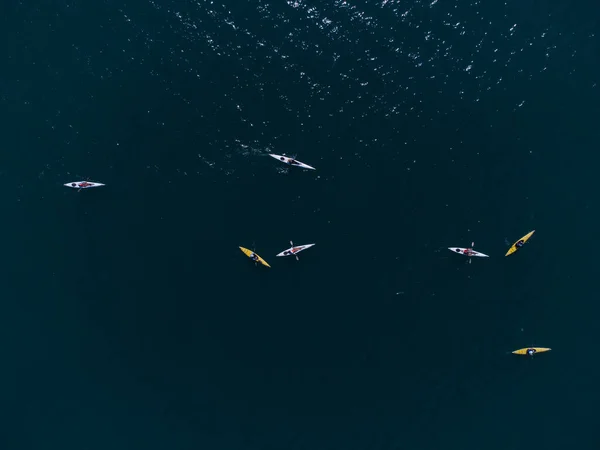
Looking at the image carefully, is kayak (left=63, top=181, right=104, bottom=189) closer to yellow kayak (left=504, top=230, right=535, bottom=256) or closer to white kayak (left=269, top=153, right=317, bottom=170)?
white kayak (left=269, top=153, right=317, bottom=170)

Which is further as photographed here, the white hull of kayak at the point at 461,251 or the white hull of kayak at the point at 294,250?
the white hull of kayak at the point at 294,250

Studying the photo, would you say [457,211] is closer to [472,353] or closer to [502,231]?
[502,231]

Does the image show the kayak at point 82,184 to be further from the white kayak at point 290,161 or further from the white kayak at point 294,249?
the white kayak at point 294,249

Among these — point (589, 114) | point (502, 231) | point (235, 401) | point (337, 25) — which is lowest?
point (235, 401)

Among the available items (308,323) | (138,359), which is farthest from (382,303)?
(138,359)

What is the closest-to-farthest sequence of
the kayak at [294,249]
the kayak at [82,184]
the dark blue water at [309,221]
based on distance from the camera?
1. the kayak at [294,249]
2. the dark blue water at [309,221]
3. the kayak at [82,184]

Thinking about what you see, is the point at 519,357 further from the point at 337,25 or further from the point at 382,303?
→ the point at 337,25

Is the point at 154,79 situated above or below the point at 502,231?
above

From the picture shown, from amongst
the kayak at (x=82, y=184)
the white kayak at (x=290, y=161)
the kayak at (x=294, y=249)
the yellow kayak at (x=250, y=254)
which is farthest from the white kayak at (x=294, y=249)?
the kayak at (x=82, y=184)

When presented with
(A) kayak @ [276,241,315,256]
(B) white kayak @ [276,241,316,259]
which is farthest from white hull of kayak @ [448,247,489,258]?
(A) kayak @ [276,241,315,256]
